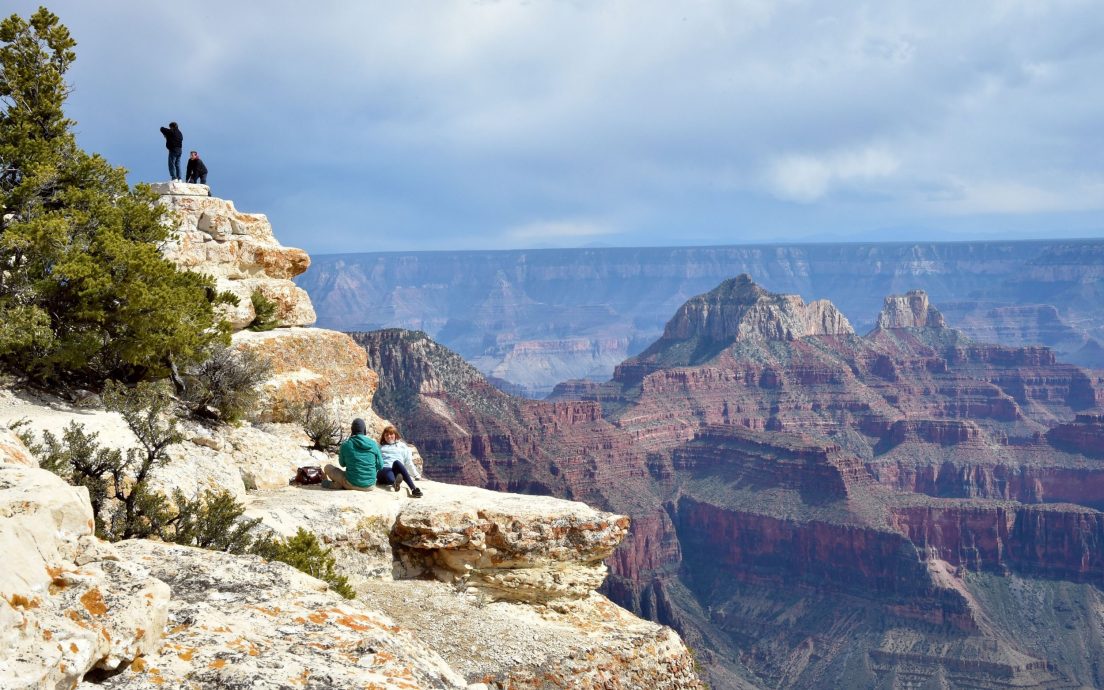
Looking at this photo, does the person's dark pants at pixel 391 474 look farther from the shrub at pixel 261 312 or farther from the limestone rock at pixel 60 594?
the limestone rock at pixel 60 594

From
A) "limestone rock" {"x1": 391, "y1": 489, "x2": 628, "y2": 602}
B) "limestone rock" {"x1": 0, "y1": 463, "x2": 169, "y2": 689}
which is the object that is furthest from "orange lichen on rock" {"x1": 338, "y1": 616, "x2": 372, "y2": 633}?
"limestone rock" {"x1": 391, "y1": 489, "x2": 628, "y2": 602}

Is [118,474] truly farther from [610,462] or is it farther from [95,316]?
[610,462]

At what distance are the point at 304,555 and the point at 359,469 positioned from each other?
3.84 metres

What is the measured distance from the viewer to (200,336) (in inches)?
705

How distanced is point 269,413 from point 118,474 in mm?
8166

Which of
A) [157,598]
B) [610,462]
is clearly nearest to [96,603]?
[157,598]

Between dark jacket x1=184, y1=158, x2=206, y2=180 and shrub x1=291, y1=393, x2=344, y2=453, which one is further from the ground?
dark jacket x1=184, y1=158, x2=206, y2=180

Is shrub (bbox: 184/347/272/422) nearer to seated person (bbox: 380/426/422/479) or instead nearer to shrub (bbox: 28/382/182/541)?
seated person (bbox: 380/426/422/479)

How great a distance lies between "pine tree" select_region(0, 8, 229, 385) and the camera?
1603 cm

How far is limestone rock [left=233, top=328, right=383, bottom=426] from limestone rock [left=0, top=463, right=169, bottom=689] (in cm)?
1262

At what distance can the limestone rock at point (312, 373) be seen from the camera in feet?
70.8

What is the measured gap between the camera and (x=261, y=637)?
8.18m

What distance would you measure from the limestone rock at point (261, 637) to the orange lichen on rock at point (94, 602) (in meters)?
0.45

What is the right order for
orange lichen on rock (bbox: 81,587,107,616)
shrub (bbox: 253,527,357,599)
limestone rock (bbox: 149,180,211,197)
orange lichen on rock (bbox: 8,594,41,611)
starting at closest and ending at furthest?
orange lichen on rock (bbox: 8,594,41,611)
orange lichen on rock (bbox: 81,587,107,616)
shrub (bbox: 253,527,357,599)
limestone rock (bbox: 149,180,211,197)
